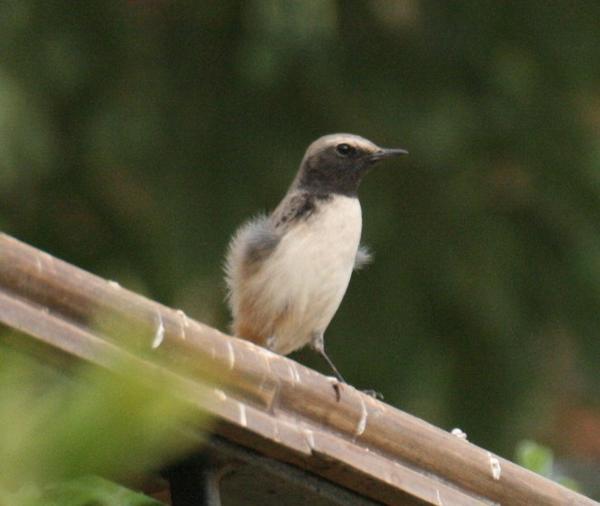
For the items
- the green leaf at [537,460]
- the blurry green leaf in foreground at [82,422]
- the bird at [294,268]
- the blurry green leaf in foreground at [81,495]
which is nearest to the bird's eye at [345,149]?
the bird at [294,268]

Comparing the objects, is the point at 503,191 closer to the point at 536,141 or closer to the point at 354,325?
the point at 536,141

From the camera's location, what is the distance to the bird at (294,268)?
601cm

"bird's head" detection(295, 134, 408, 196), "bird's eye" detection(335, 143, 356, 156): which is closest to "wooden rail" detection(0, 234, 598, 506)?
"bird's head" detection(295, 134, 408, 196)

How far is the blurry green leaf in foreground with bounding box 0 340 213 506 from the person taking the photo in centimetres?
158

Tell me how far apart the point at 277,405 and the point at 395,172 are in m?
7.26

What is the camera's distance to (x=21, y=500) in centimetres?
160

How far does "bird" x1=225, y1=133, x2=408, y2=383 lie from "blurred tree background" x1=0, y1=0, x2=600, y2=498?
2.82m

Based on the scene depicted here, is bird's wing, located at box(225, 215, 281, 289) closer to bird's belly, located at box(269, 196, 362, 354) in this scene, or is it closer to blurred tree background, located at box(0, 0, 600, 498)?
bird's belly, located at box(269, 196, 362, 354)

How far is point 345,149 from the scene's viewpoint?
266 inches

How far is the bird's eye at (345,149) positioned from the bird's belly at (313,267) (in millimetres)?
588

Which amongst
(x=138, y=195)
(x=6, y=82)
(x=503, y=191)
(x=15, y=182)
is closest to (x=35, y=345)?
(x=6, y=82)

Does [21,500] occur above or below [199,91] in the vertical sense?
above

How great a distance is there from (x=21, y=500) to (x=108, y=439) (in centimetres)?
9

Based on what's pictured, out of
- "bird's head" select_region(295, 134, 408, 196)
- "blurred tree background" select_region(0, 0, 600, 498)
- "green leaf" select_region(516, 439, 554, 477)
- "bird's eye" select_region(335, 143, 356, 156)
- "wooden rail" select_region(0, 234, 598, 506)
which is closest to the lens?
"wooden rail" select_region(0, 234, 598, 506)
